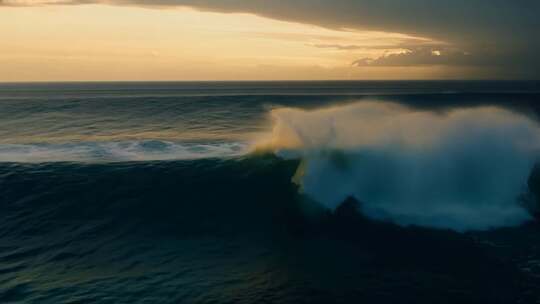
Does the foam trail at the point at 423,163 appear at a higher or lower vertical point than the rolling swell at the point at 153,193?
higher

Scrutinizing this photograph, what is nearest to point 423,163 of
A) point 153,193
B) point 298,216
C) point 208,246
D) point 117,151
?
point 298,216

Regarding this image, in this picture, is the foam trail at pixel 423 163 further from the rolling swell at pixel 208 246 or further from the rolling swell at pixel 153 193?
the rolling swell at pixel 153 193

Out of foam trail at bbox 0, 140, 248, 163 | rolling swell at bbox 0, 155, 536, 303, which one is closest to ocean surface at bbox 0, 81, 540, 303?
rolling swell at bbox 0, 155, 536, 303

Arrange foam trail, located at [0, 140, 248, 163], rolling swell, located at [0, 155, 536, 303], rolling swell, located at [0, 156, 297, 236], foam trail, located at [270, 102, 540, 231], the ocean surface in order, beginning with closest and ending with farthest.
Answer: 1. rolling swell, located at [0, 155, 536, 303]
2. the ocean surface
3. rolling swell, located at [0, 156, 297, 236]
4. foam trail, located at [270, 102, 540, 231]
5. foam trail, located at [0, 140, 248, 163]

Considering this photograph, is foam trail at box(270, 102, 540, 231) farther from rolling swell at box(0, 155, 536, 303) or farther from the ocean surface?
rolling swell at box(0, 155, 536, 303)

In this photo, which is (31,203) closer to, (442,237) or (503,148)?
(442,237)

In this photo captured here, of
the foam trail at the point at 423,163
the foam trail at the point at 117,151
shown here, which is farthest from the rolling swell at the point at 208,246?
the foam trail at the point at 117,151

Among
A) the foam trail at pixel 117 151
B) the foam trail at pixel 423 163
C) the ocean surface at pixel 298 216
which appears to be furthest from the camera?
the foam trail at pixel 117 151
